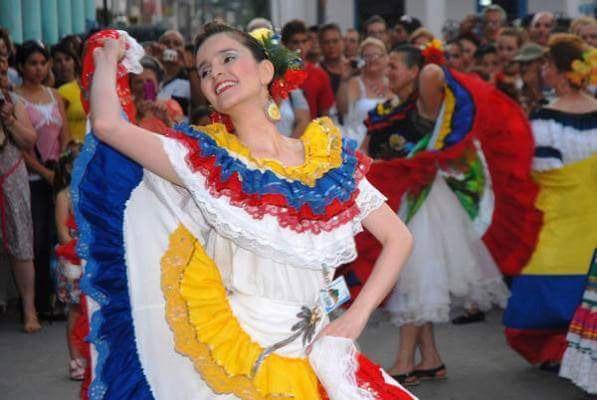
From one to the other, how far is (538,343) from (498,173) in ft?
3.51

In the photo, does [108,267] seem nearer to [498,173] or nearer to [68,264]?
[68,264]

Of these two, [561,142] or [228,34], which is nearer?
[228,34]

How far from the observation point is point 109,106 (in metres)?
3.37

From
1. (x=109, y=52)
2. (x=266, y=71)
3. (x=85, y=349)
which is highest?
(x=109, y=52)

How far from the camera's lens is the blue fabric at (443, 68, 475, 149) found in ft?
22.6

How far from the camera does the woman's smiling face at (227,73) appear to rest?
12.1 ft

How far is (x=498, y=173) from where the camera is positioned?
7066 mm

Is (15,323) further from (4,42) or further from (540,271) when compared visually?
(540,271)

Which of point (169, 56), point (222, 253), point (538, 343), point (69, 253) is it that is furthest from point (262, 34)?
point (169, 56)

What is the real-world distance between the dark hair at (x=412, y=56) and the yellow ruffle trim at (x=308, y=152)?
3.55 metres

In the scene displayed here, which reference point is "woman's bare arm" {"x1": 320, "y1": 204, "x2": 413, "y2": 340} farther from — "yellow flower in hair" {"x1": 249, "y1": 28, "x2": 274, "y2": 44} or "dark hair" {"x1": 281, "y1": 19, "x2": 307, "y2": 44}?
"dark hair" {"x1": 281, "y1": 19, "x2": 307, "y2": 44}

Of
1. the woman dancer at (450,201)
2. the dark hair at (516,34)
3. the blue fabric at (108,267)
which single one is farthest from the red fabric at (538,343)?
the dark hair at (516,34)

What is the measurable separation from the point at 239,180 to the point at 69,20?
9.58 metres

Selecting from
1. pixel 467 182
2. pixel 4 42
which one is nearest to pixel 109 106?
pixel 467 182
